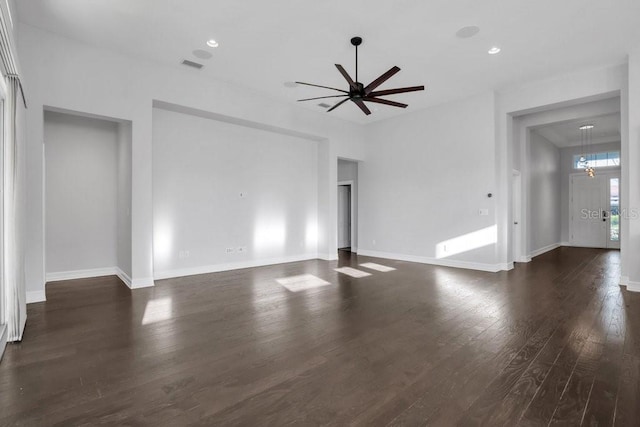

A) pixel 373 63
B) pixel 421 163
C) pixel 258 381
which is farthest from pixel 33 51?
pixel 421 163

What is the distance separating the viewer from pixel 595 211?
385 inches

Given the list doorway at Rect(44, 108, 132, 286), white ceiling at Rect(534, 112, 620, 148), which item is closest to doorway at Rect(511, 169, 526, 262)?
white ceiling at Rect(534, 112, 620, 148)

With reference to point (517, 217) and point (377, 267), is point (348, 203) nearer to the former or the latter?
point (377, 267)

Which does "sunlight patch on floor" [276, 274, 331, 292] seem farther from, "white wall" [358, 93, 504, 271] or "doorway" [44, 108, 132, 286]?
"white wall" [358, 93, 504, 271]

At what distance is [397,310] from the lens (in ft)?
12.3

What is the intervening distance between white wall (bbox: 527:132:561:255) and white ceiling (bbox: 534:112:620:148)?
0.21 meters

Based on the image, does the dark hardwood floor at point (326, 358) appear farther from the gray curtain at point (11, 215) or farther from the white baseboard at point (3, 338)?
the gray curtain at point (11, 215)

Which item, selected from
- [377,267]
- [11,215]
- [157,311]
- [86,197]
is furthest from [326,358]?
[86,197]

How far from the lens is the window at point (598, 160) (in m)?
9.56

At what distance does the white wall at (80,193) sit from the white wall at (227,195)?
3.58 feet

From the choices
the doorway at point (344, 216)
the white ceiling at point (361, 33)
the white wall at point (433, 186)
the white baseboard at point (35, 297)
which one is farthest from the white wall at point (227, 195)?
the doorway at point (344, 216)

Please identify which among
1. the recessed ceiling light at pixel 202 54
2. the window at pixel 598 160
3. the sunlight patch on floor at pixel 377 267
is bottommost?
the sunlight patch on floor at pixel 377 267

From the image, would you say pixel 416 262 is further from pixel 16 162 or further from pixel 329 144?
pixel 16 162

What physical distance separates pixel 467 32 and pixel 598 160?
8897 millimetres
